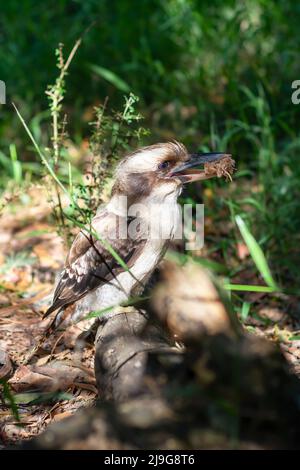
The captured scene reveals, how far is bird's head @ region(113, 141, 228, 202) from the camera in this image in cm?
454

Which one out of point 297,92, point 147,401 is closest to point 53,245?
point 297,92

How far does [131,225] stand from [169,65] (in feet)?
11.9

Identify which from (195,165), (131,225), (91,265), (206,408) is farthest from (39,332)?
(206,408)

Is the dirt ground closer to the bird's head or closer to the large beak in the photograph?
the bird's head

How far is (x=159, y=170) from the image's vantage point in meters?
4.57

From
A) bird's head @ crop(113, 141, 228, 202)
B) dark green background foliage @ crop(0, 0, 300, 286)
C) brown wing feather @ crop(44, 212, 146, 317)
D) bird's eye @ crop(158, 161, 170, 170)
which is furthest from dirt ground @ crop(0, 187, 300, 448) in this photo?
dark green background foliage @ crop(0, 0, 300, 286)

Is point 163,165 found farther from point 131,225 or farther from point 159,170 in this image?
point 131,225

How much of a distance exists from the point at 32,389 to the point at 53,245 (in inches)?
76.0

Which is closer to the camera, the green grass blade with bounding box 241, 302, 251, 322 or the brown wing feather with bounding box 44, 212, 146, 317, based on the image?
the brown wing feather with bounding box 44, 212, 146, 317

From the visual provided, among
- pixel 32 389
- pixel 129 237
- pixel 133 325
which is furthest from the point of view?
pixel 129 237

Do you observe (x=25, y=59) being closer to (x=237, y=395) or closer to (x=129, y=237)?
(x=129, y=237)

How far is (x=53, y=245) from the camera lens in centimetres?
584

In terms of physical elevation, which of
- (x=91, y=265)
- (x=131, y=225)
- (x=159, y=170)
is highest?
(x=159, y=170)
